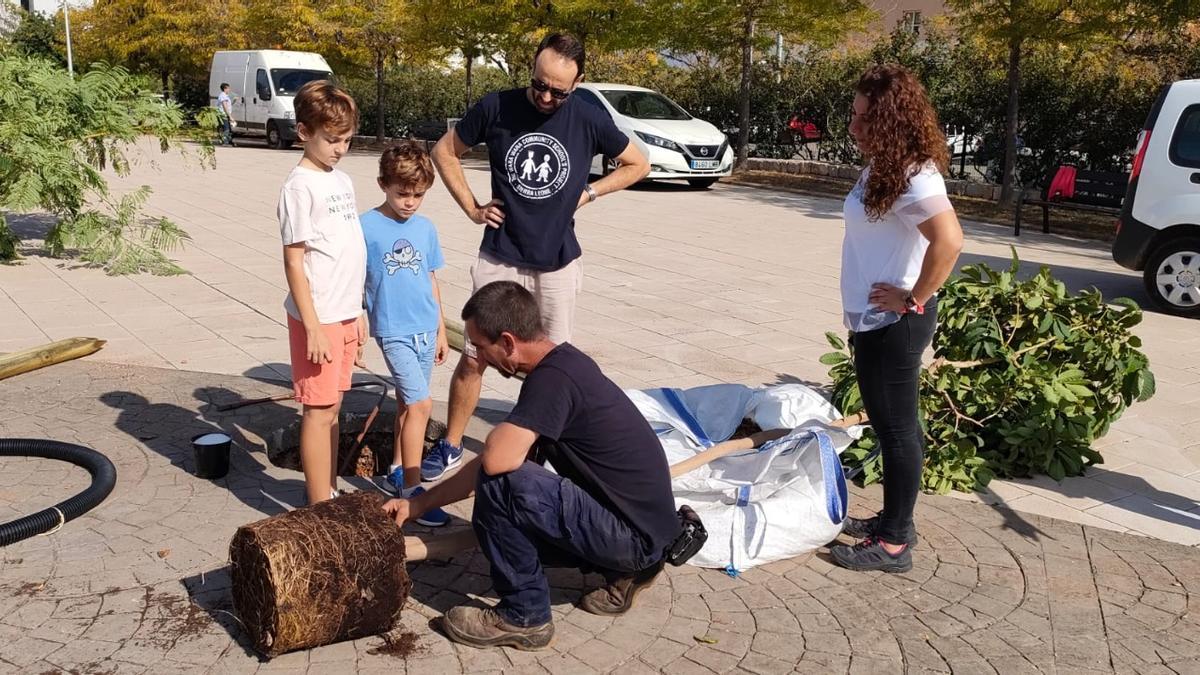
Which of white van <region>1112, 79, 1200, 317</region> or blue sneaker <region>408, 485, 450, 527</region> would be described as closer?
blue sneaker <region>408, 485, 450, 527</region>

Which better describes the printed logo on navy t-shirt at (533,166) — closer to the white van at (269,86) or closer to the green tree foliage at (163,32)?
the white van at (269,86)

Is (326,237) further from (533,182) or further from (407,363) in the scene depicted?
(533,182)

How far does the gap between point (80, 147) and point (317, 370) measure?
6.93 meters

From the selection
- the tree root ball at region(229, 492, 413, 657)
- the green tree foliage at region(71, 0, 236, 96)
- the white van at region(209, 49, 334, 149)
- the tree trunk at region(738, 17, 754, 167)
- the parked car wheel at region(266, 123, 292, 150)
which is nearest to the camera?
the tree root ball at region(229, 492, 413, 657)

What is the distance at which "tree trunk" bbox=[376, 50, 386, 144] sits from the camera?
28969 mm

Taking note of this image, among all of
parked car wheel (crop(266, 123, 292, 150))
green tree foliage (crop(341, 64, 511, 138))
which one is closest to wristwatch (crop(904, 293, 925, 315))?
parked car wheel (crop(266, 123, 292, 150))

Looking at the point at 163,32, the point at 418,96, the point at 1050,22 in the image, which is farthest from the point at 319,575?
the point at 163,32

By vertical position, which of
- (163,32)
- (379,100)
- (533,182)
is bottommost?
(533,182)

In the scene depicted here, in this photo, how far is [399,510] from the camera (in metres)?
3.64

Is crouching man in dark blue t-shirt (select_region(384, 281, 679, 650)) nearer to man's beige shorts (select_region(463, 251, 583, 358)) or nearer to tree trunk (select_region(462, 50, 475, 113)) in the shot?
man's beige shorts (select_region(463, 251, 583, 358))

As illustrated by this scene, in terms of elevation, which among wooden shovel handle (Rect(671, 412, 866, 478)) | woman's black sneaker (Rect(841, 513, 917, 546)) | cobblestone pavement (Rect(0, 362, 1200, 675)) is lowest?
cobblestone pavement (Rect(0, 362, 1200, 675))

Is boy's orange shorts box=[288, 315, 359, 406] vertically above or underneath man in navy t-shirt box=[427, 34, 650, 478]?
underneath

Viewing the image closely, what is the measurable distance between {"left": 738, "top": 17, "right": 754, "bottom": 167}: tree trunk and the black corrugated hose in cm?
1746

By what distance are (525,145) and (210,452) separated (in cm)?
190
